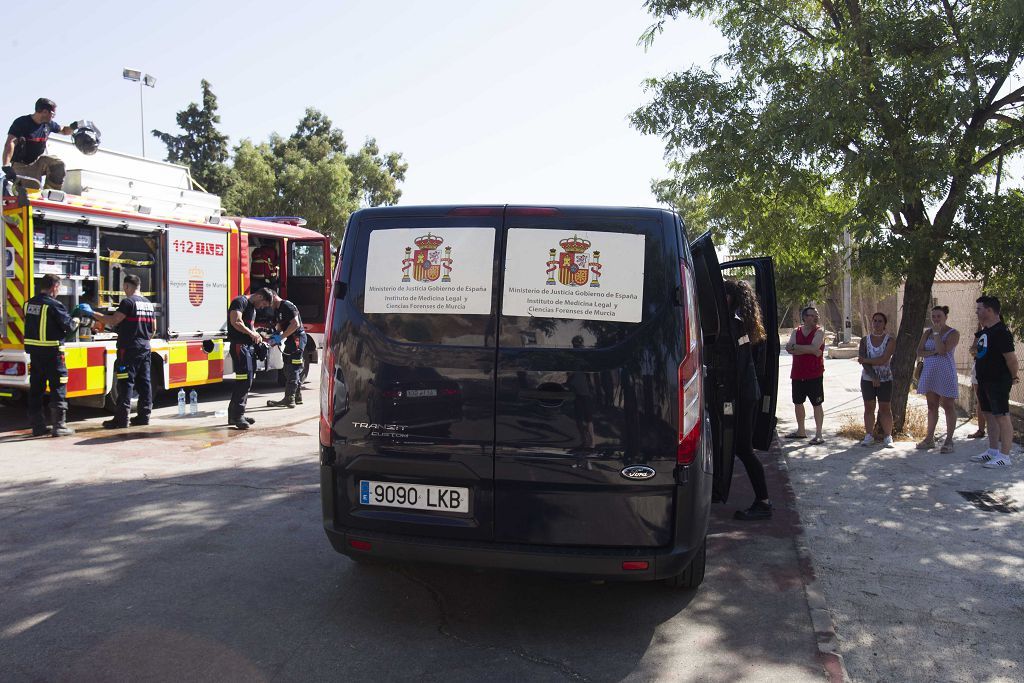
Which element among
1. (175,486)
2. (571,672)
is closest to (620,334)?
(571,672)

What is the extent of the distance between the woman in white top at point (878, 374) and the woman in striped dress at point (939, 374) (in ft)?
1.16

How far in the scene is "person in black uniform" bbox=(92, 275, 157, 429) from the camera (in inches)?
375

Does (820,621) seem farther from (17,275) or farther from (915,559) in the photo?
(17,275)

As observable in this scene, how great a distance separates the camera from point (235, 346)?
32.2 feet

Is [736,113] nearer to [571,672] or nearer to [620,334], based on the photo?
[620,334]

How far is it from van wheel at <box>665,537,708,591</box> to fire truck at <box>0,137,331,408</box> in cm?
765

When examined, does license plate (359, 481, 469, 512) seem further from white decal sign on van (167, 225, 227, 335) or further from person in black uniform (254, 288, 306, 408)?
white decal sign on van (167, 225, 227, 335)

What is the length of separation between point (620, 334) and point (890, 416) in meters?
6.60

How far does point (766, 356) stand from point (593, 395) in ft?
10.2

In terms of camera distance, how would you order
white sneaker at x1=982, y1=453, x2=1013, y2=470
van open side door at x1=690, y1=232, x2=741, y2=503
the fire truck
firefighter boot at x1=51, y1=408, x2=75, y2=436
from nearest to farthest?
van open side door at x1=690, y1=232, x2=741, y2=503, white sneaker at x1=982, y1=453, x2=1013, y2=470, firefighter boot at x1=51, y1=408, x2=75, y2=436, the fire truck

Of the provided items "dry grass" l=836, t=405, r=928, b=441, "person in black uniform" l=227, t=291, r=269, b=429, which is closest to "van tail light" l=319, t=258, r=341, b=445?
"person in black uniform" l=227, t=291, r=269, b=429

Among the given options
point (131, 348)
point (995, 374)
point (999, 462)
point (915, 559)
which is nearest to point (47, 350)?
point (131, 348)

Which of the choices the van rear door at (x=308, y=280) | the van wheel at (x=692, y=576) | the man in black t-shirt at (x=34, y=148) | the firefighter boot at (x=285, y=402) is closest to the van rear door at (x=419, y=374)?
the van wheel at (x=692, y=576)

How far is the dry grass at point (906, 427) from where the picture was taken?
33.1ft
